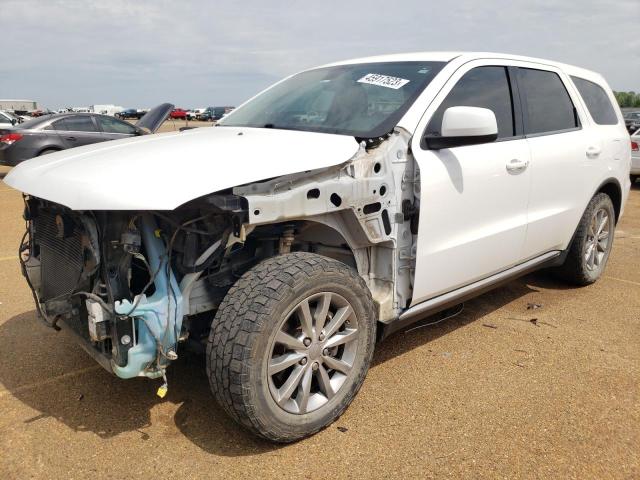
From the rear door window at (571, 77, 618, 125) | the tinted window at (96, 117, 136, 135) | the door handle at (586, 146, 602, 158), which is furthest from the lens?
the tinted window at (96, 117, 136, 135)

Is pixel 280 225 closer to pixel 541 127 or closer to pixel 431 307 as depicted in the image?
pixel 431 307

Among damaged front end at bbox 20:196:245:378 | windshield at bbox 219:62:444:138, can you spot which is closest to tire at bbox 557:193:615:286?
windshield at bbox 219:62:444:138

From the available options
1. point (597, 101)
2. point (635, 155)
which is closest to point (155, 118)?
point (597, 101)

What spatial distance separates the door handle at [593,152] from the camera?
432cm

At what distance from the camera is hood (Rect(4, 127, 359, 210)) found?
7.16 ft

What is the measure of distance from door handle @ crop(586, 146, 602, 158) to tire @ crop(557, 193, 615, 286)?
15.9 inches

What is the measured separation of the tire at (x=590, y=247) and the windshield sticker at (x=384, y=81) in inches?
86.2

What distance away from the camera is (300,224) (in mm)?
2818

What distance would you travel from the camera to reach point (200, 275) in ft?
8.73

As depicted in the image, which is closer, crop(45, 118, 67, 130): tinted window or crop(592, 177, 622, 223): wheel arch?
crop(592, 177, 622, 223): wheel arch

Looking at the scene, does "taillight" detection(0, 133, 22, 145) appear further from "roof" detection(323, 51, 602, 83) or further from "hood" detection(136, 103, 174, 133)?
"roof" detection(323, 51, 602, 83)

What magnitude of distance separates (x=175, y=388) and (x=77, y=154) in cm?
136

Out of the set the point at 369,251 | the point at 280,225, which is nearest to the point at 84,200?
→ the point at 280,225

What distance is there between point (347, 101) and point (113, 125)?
1136cm
